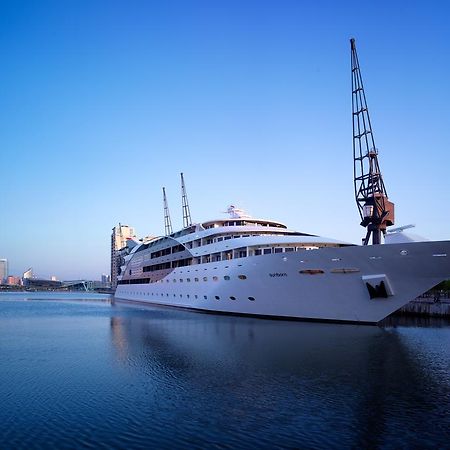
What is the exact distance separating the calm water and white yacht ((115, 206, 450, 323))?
331 centimetres

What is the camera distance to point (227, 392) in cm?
1395

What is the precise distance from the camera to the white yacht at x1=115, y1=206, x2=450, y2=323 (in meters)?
26.4

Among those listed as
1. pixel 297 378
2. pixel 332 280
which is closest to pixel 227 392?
pixel 297 378

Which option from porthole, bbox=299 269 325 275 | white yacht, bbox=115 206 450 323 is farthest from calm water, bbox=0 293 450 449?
porthole, bbox=299 269 325 275

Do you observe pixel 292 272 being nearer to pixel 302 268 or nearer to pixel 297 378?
pixel 302 268

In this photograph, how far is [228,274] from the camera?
3597cm

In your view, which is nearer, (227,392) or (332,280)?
(227,392)

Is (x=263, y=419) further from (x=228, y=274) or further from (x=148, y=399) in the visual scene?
(x=228, y=274)

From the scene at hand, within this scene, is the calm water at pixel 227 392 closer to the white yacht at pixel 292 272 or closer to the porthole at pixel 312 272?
the white yacht at pixel 292 272

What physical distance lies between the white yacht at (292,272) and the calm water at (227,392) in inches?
130

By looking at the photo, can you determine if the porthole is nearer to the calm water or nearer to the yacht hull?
the yacht hull

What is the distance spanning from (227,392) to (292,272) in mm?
17246

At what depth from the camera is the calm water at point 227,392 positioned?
10.2 meters

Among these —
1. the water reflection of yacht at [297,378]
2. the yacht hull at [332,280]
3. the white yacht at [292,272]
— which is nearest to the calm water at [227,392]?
the water reflection of yacht at [297,378]
